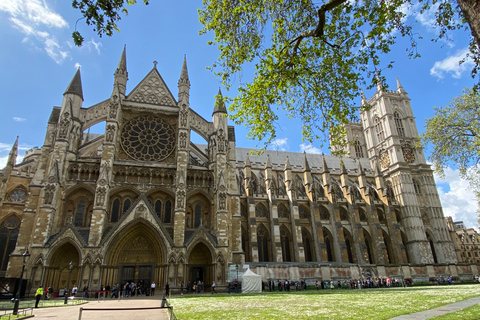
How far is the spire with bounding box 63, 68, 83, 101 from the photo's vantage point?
2654 cm

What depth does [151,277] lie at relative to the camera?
75.8 feet

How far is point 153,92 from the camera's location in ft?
96.6

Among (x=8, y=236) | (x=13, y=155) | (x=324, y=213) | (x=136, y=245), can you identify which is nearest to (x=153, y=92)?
(x=136, y=245)

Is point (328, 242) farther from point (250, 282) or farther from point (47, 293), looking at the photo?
point (47, 293)

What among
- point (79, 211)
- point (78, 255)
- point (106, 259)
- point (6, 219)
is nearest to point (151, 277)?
point (106, 259)

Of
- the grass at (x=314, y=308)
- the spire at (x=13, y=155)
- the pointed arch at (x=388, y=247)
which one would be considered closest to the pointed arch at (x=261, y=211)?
the pointed arch at (x=388, y=247)

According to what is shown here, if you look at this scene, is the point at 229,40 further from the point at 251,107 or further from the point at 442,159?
the point at 442,159

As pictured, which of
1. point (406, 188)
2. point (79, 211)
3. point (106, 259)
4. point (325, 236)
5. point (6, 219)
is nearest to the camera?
point (106, 259)

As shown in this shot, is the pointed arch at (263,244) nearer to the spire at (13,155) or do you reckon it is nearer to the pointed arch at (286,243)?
the pointed arch at (286,243)

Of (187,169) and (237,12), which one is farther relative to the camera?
(187,169)

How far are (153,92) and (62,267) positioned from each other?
55.1 feet

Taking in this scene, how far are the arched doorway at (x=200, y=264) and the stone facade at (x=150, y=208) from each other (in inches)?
3.2

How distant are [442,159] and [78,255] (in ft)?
83.6

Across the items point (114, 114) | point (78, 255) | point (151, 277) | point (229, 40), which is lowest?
point (151, 277)
